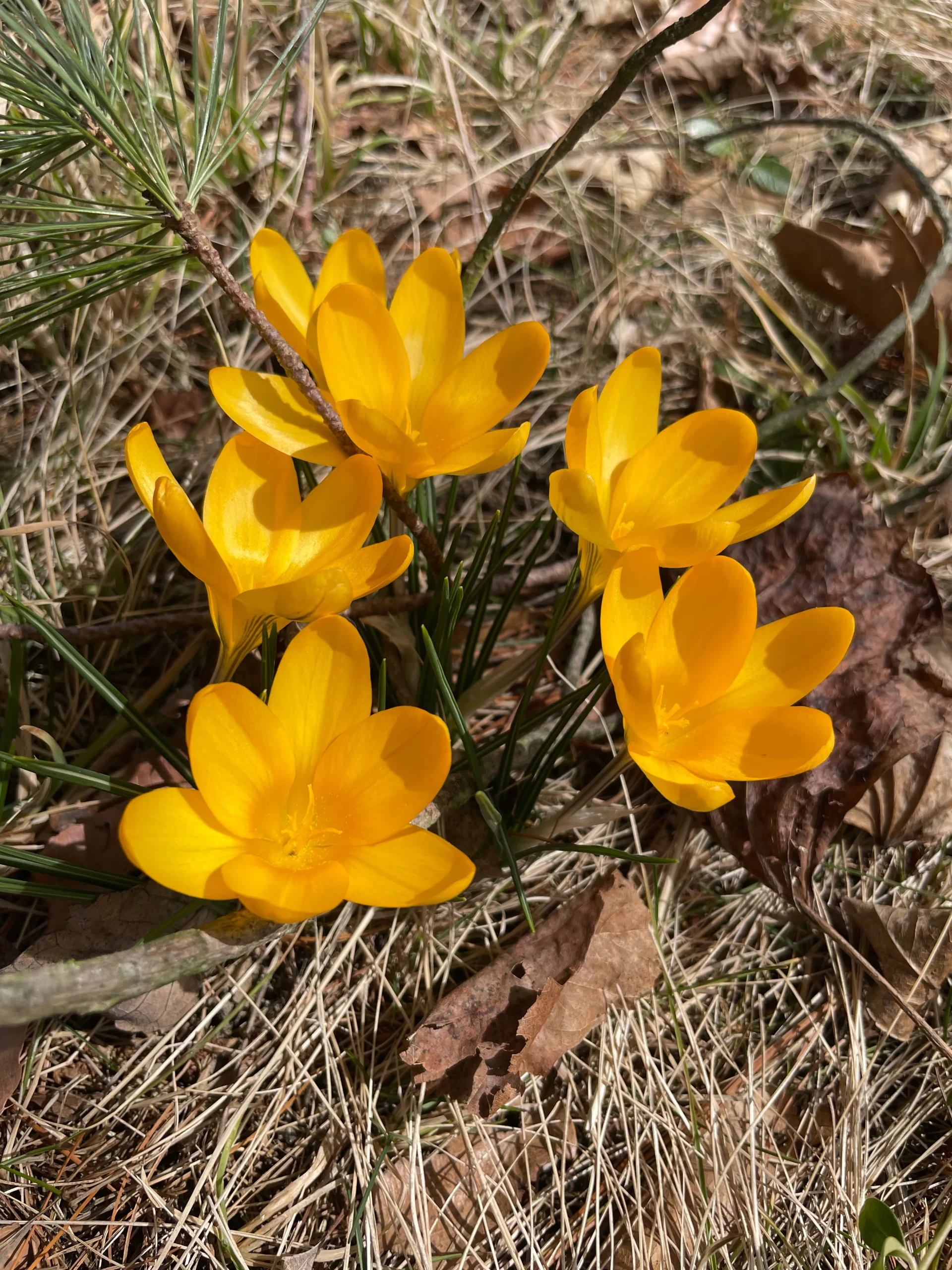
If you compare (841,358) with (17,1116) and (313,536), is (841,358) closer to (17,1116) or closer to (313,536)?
(313,536)

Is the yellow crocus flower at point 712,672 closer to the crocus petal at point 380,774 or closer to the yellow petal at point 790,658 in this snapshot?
the yellow petal at point 790,658

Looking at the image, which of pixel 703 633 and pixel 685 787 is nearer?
pixel 685 787

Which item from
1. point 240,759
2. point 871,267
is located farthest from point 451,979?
point 871,267

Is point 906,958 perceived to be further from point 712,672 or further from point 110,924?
point 110,924

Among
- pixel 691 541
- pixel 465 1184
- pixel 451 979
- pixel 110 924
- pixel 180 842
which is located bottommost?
pixel 465 1184

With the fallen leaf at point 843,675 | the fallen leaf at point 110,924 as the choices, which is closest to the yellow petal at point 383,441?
the fallen leaf at point 110,924

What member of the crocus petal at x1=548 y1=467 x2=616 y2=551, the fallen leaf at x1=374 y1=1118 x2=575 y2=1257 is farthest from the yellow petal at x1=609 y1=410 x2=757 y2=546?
the fallen leaf at x1=374 y1=1118 x2=575 y2=1257

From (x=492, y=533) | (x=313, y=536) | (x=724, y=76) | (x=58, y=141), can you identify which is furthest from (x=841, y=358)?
(x=58, y=141)
